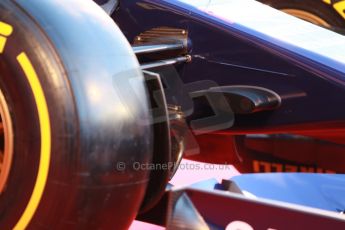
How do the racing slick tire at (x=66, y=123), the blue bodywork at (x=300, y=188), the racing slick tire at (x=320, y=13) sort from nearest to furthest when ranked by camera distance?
the racing slick tire at (x=66, y=123) → the blue bodywork at (x=300, y=188) → the racing slick tire at (x=320, y=13)

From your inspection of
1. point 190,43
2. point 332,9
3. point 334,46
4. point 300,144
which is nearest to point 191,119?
point 190,43

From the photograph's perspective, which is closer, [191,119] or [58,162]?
[58,162]

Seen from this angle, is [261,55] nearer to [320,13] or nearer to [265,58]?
[265,58]

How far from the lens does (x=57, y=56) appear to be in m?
1.03

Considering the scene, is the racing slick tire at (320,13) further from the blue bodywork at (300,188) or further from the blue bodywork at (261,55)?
the blue bodywork at (300,188)

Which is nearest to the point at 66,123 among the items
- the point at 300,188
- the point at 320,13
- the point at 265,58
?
the point at 300,188

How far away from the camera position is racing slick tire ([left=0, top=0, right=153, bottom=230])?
1.01 m

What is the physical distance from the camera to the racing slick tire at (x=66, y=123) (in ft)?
3.32

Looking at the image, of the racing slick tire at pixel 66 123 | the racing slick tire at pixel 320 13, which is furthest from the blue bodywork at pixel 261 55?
the racing slick tire at pixel 320 13

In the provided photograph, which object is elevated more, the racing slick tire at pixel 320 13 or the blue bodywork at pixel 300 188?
the racing slick tire at pixel 320 13

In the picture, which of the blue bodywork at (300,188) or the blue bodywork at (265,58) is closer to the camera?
the blue bodywork at (300,188)

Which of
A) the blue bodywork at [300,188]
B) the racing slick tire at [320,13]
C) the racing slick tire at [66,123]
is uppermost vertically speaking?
the racing slick tire at [320,13]

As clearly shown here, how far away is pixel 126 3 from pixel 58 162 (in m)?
0.90

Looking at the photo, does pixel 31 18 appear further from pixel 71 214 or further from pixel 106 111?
pixel 71 214
